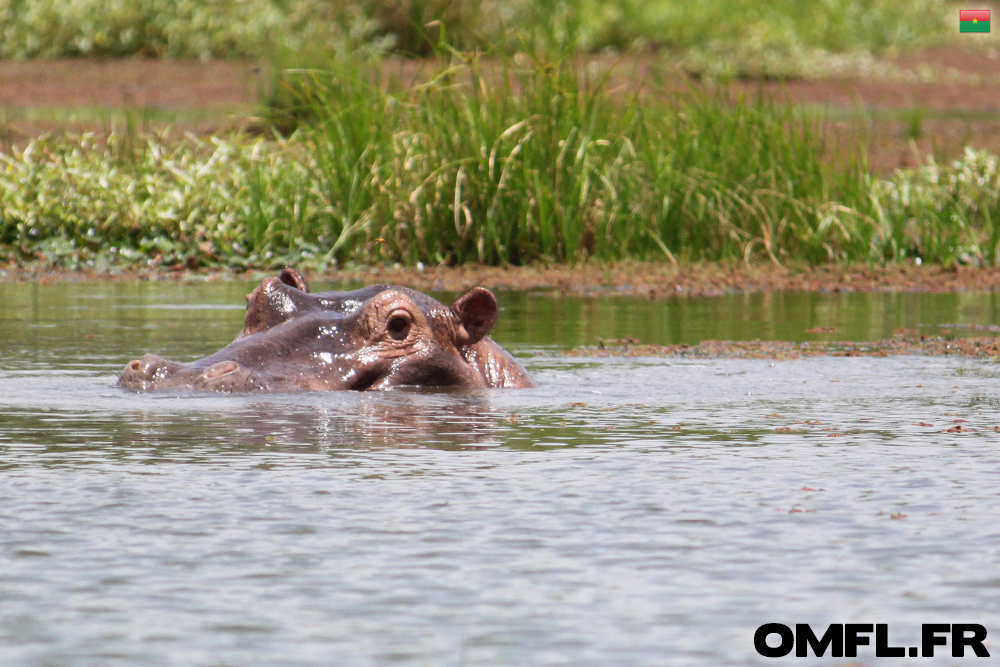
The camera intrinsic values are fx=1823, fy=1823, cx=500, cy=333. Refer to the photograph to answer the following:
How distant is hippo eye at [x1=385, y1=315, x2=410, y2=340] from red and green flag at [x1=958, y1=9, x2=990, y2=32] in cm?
3224

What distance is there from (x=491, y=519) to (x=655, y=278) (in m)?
8.93

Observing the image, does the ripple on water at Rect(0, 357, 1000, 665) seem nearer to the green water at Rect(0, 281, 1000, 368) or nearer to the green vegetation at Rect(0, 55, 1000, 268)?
the green water at Rect(0, 281, 1000, 368)

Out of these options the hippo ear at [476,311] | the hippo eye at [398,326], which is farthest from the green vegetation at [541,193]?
the hippo eye at [398,326]

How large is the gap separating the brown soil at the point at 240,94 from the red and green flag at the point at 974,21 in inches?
288

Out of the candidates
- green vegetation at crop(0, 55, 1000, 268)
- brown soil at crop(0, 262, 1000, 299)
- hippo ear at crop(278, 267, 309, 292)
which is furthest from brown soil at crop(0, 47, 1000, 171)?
hippo ear at crop(278, 267, 309, 292)

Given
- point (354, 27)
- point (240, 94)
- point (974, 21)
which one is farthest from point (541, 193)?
point (974, 21)

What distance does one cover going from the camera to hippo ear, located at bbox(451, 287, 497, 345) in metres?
6.72

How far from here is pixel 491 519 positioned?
4.12 m

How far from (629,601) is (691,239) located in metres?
10.6

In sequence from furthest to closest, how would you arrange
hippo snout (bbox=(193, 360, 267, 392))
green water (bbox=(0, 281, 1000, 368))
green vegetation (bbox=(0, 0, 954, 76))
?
green vegetation (bbox=(0, 0, 954, 76)) < green water (bbox=(0, 281, 1000, 368)) < hippo snout (bbox=(193, 360, 267, 392))

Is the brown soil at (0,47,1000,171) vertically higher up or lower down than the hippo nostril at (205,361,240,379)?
higher up

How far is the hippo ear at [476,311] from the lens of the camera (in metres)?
6.72

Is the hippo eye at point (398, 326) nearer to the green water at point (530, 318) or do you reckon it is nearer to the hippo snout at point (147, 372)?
the hippo snout at point (147, 372)

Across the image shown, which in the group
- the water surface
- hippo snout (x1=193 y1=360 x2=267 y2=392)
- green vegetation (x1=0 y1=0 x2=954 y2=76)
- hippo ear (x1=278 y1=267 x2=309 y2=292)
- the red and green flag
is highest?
the red and green flag
